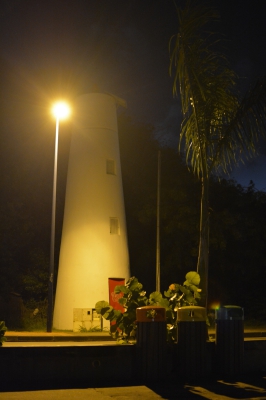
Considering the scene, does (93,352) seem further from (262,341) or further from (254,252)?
(254,252)

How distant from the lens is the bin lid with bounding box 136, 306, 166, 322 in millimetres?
9961

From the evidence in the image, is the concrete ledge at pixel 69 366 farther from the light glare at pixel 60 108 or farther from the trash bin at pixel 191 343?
the light glare at pixel 60 108

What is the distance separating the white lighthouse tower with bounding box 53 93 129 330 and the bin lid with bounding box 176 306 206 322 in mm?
14432

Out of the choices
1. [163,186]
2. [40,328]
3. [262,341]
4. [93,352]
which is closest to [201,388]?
[93,352]

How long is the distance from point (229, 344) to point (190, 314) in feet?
2.96

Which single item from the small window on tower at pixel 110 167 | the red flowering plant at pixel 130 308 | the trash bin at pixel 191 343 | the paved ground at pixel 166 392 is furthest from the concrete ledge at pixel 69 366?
the small window on tower at pixel 110 167

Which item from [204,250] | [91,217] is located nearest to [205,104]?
[204,250]

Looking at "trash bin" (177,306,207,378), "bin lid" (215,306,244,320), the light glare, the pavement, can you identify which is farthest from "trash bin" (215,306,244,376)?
the light glare

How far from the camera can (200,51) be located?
577 inches

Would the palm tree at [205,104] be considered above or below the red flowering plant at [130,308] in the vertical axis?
above

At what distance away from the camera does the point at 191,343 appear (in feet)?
33.4

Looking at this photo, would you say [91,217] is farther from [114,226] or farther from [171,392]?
[171,392]

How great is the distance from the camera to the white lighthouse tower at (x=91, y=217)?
24656mm

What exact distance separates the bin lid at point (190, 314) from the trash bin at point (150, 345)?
476mm
